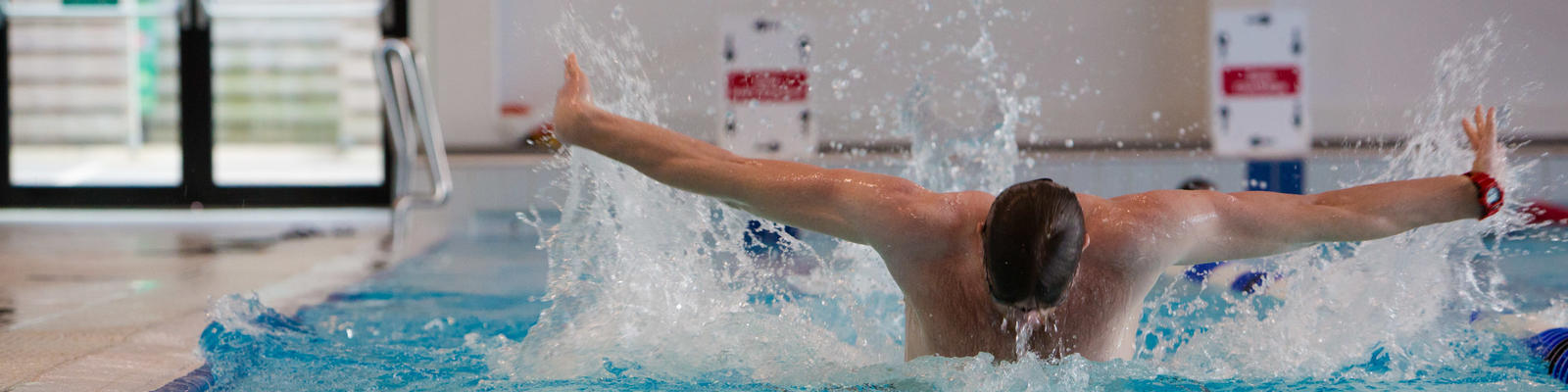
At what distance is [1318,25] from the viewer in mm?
9859

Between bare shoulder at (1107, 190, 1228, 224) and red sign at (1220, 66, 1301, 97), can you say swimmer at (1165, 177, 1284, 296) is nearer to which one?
bare shoulder at (1107, 190, 1228, 224)

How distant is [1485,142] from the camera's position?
7.18ft

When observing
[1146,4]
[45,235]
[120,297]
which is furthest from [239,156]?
[1146,4]

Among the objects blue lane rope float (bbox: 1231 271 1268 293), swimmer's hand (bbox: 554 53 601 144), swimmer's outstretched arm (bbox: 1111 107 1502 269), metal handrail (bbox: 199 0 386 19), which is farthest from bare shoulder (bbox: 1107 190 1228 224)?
metal handrail (bbox: 199 0 386 19)

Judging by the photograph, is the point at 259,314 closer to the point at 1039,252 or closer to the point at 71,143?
the point at 1039,252

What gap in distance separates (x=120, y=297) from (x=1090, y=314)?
336 centimetres

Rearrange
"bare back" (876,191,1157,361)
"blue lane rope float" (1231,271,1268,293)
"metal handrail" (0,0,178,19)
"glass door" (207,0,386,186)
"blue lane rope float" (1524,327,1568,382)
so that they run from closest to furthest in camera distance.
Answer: "bare back" (876,191,1157,361) → "blue lane rope float" (1524,327,1568,382) → "blue lane rope float" (1231,271,1268,293) → "metal handrail" (0,0,178,19) → "glass door" (207,0,386,186)

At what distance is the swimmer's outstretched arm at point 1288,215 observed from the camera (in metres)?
1.99

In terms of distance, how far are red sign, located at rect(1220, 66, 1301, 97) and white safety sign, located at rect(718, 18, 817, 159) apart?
9.09 feet

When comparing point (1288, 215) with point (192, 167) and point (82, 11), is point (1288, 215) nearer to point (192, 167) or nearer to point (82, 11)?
point (192, 167)

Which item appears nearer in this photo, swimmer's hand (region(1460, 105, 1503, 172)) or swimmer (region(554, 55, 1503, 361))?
swimmer (region(554, 55, 1503, 361))

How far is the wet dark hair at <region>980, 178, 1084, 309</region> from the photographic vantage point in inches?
67.2

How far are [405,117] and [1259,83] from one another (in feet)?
17.4

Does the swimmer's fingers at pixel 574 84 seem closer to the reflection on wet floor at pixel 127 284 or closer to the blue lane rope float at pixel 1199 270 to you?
the reflection on wet floor at pixel 127 284
